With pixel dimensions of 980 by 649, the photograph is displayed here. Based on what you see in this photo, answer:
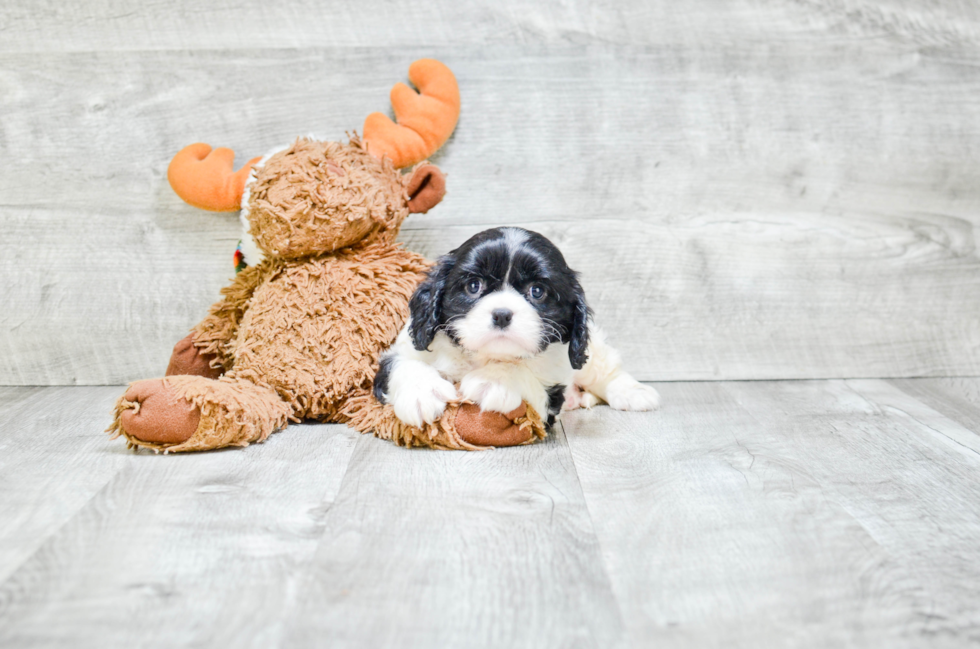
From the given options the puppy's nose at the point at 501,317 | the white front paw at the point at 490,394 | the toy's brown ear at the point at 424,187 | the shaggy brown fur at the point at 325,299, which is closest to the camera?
the puppy's nose at the point at 501,317

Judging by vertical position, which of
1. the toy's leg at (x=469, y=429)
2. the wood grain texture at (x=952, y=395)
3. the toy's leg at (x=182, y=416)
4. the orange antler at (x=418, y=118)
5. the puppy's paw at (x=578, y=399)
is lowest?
the wood grain texture at (x=952, y=395)

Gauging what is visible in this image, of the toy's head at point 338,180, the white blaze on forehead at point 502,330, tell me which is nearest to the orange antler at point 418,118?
the toy's head at point 338,180

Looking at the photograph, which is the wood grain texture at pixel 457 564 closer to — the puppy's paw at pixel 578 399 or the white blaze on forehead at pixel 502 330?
the white blaze on forehead at pixel 502 330

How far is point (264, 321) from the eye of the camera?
194 cm

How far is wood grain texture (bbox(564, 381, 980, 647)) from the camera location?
105 cm

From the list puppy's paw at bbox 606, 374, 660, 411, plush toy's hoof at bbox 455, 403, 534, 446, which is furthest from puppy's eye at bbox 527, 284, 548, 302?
puppy's paw at bbox 606, 374, 660, 411

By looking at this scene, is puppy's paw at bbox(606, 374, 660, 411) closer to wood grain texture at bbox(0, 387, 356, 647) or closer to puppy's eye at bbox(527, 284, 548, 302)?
puppy's eye at bbox(527, 284, 548, 302)

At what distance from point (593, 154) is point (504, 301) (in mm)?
906

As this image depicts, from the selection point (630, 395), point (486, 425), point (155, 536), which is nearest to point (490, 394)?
point (486, 425)

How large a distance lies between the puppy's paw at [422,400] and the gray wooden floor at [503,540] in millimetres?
92

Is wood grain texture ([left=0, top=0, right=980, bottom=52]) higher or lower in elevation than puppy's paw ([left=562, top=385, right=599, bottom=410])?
higher

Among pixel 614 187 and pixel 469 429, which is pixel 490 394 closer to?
pixel 469 429

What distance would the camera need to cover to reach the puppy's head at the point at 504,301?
1.63 m

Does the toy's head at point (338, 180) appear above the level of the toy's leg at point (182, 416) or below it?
above
